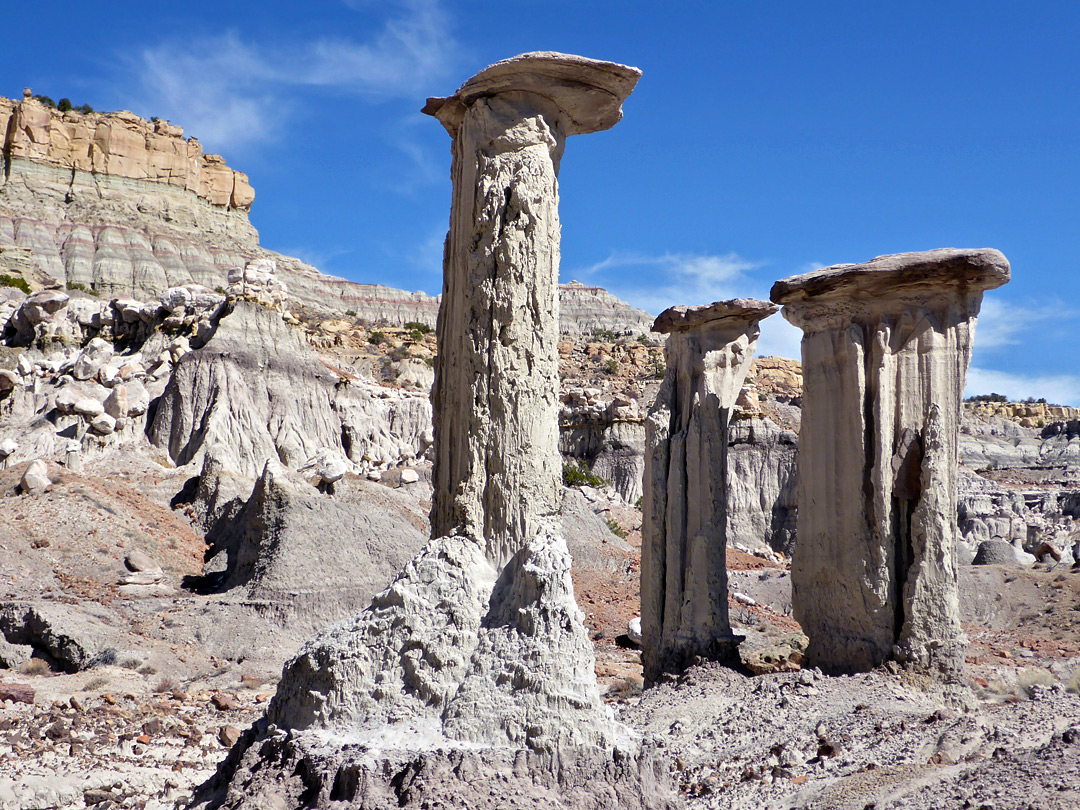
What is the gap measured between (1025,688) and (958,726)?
254 cm

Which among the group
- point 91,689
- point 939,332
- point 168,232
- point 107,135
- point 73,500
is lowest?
point 91,689

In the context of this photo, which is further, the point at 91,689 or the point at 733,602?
the point at 733,602

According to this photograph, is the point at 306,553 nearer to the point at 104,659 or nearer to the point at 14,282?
the point at 104,659

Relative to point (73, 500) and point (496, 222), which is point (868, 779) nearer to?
point (496, 222)

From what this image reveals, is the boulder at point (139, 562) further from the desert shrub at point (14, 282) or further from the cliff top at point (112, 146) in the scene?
the cliff top at point (112, 146)

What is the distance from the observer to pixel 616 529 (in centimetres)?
2408

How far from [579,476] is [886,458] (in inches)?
862

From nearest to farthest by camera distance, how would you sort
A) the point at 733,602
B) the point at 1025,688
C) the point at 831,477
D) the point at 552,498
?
the point at 552,498, the point at 1025,688, the point at 831,477, the point at 733,602

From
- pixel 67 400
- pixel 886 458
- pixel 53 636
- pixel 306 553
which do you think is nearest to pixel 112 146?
pixel 67 400

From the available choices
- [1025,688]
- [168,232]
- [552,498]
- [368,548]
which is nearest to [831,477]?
[1025,688]

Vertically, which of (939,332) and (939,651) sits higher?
(939,332)

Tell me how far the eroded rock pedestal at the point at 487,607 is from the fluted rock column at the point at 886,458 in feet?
14.2

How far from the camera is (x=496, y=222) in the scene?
22.1 feet

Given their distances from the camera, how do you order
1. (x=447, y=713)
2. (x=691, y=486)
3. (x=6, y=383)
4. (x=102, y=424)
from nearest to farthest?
(x=447, y=713) → (x=691, y=486) → (x=102, y=424) → (x=6, y=383)
